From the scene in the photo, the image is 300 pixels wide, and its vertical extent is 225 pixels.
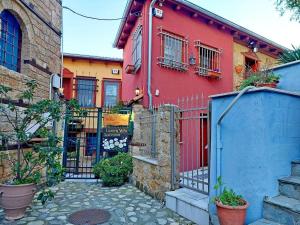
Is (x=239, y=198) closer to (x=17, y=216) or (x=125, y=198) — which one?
(x=125, y=198)

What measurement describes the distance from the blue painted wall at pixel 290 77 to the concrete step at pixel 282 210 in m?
1.92

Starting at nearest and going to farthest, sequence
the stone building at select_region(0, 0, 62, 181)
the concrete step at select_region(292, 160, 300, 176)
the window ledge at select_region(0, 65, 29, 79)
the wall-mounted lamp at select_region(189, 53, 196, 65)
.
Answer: the concrete step at select_region(292, 160, 300, 176) < the window ledge at select_region(0, 65, 29, 79) < the stone building at select_region(0, 0, 62, 181) < the wall-mounted lamp at select_region(189, 53, 196, 65)

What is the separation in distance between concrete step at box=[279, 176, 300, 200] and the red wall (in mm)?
4427

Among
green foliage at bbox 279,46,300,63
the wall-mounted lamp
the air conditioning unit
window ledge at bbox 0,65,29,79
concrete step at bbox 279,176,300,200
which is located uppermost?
the air conditioning unit

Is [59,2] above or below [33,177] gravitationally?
above

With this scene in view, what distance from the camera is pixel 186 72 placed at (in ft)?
25.0

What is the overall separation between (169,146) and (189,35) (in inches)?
192

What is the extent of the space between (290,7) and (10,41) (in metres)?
8.05

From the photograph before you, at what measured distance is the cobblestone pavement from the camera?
3.70 metres

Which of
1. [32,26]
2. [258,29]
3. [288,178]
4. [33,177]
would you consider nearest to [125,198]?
[33,177]

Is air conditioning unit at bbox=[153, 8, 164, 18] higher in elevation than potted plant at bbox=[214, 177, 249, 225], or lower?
higher

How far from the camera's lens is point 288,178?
2863 mm

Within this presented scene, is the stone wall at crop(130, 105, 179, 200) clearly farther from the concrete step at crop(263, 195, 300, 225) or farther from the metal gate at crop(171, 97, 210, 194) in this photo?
the concrete step at crop(263, 195, 300, 225)

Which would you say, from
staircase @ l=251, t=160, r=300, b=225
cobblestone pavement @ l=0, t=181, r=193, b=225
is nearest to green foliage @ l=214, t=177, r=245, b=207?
staircase @ l=251, t=160, r=300, b=225
